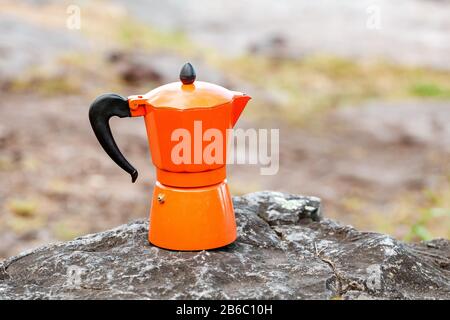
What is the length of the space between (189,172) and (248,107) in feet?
15.1

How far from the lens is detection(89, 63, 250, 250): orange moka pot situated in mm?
1712

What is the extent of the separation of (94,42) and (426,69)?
3630 millimetres

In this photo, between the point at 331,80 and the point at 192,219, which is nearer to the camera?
the point at 192,219

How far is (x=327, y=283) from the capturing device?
5.38 feet

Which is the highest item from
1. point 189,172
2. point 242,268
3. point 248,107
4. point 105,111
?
point 105,111

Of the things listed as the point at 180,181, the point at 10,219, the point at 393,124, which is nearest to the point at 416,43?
the point at 393,124

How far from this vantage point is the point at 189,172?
177 cm

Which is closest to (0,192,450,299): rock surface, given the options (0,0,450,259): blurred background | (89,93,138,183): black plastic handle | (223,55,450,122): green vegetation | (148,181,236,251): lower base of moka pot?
(148,181,236,251): lower base of moka pot

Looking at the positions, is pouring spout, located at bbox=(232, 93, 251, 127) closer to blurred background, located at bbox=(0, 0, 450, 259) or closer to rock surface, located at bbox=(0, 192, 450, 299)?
rock surface, located at bbox=(0, 192, 450, 299)

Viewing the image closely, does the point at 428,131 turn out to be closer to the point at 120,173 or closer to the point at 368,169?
the point at 368,169

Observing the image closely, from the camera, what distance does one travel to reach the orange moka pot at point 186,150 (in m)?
1.71

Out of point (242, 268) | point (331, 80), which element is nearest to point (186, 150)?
point (242, 268)

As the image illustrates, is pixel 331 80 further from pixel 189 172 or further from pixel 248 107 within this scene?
pixel 189 172

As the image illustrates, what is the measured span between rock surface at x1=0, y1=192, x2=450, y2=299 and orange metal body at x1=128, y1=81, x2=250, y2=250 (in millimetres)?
48
